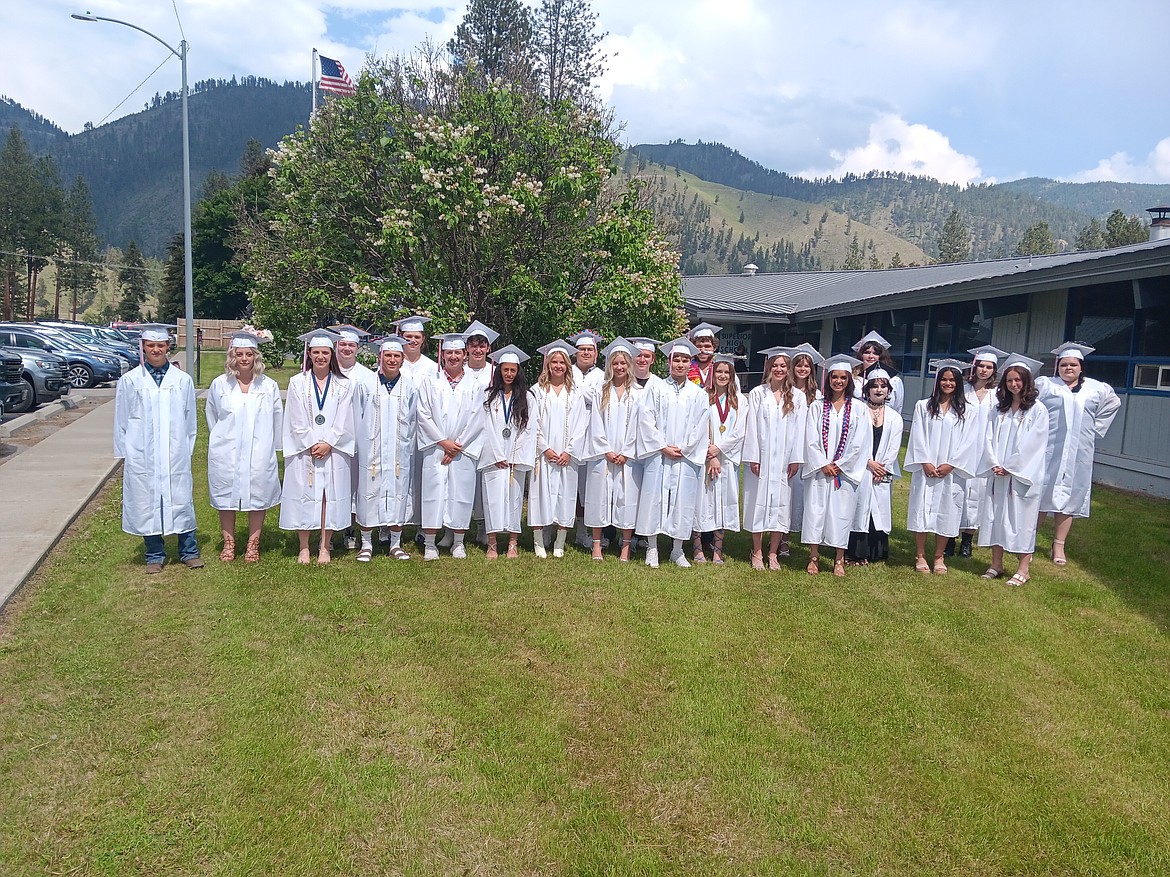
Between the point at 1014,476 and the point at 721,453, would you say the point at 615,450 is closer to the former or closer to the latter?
the point at 721,453

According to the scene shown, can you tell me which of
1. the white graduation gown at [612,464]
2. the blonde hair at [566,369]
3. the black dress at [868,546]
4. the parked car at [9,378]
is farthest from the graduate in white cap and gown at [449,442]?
the parked car at [9,378]

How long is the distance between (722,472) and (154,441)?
16.3 ft

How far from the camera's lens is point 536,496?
7730mm

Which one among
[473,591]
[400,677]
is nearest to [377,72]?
[473,591]

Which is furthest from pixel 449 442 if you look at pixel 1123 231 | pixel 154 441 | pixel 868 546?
pixel 1123 231

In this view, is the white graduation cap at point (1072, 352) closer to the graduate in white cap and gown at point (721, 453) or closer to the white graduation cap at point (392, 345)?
the graduate in white cap and gown at point (721, 453)

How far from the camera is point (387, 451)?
7566 mm

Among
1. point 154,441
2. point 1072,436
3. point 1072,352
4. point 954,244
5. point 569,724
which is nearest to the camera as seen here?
point 569,724

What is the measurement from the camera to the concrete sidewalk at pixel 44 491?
7.07 m

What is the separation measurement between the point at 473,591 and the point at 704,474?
2.40 metres

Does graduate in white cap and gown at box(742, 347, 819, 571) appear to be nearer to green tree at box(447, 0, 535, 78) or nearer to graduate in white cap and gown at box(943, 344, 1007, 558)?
graduate in white cap and gown at box(943, 344, 1007, 558)

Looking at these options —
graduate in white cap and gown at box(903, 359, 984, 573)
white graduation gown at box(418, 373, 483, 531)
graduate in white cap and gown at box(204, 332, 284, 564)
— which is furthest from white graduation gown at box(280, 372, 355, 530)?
graduate in white cap and gown at box(903, 359, 984, 573)

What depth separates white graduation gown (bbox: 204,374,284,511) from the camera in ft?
23.4

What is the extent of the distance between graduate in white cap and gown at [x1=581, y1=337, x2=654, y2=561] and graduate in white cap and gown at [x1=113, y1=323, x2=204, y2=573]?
3.50m
